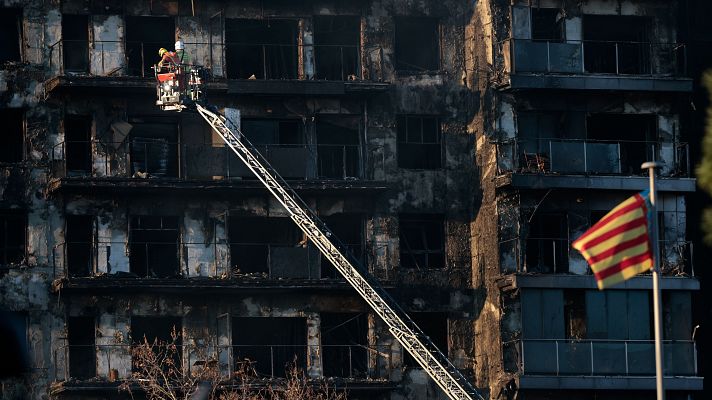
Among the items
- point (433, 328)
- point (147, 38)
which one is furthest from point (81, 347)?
point (433, 328)

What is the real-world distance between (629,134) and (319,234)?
42.9 ft

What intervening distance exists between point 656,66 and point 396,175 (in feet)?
34.3

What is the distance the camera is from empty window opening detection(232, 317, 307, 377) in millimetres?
47594

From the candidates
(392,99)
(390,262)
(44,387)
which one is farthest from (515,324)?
(44,387)

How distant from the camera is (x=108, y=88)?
4762 centimetres

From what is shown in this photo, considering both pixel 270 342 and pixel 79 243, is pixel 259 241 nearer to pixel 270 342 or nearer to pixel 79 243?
pixel 270 342

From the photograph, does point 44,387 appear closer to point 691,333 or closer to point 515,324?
point 515,324

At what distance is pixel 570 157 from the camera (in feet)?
159

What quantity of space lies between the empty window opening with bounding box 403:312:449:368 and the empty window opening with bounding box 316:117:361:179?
5.62m

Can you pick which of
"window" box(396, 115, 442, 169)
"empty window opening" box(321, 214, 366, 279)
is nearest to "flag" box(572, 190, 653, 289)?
"empty window opening" box(321, 214, 366, 279)

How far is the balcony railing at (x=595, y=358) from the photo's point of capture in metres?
46.6

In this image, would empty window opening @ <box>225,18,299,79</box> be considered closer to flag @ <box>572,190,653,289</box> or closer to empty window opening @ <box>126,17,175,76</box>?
empty window opening @ <box>126,17,175,76</box>

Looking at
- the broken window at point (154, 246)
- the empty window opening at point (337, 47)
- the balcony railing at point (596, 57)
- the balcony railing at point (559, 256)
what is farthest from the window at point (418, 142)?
the broken window at point (154, 246)

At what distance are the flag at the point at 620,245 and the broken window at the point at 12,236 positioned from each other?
91.5ft
